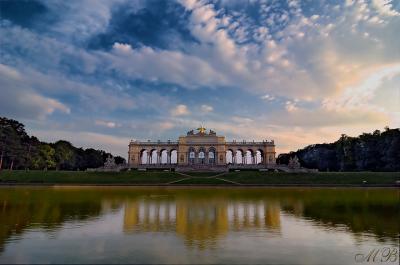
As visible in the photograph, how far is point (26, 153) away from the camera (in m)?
80.9

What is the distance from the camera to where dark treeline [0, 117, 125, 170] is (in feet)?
249

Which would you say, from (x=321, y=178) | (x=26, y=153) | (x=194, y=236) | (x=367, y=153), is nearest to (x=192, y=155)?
(x=26, y=153)

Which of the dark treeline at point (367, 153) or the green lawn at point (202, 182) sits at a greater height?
the dark treeline at point (367, 153)

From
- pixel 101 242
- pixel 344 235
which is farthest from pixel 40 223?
pixel 344 235

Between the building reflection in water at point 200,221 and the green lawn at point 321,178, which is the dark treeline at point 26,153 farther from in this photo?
the building reflection in water at point 200,221

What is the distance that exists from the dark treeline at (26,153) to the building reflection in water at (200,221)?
6398cm

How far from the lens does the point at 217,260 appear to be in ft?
35.6

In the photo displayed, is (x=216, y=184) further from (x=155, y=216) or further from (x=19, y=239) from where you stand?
(x=19, y=239)

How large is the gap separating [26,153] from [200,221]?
74.4 meters

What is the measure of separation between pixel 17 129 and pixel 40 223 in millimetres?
79374

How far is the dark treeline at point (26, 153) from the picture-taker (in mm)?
75875

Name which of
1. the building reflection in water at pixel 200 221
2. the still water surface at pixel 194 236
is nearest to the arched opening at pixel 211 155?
the building reflection in water at pixel 200 221

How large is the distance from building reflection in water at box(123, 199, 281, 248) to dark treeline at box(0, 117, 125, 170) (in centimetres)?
6398

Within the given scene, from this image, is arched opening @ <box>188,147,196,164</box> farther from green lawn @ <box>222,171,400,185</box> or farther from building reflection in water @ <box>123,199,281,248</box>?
building reflection in water @ <box>123,199,281,248</box>
